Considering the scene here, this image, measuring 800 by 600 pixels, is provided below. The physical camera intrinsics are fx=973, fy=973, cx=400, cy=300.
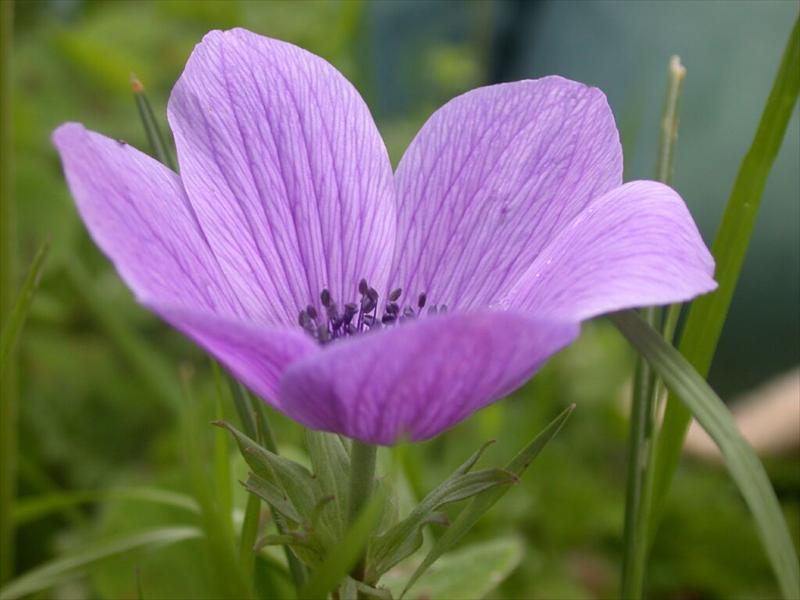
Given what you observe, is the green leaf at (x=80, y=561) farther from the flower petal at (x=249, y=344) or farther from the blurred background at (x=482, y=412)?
the flower petal at (x=249, y=344)

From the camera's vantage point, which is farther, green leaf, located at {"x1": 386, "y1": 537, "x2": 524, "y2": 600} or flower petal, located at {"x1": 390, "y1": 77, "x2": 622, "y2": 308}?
green leaf, located at {"x1": 386, "y1": 537, "x2": 524, "y2": 600}

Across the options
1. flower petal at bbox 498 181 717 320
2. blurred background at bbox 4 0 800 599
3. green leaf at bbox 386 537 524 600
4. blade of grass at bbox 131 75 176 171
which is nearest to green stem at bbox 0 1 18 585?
blurred background at bbox 4 0 800 599

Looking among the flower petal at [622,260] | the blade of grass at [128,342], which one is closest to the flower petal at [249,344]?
the flower petal at [622,260]

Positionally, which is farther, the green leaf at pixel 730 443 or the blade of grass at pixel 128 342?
the blade of grass at pixel 128 342

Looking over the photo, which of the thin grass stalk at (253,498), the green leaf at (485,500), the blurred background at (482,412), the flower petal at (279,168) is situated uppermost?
the flower petal at (279,168)

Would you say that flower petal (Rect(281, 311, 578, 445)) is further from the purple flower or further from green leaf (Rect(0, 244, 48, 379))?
green leaf (Rect(0, 244, 48, 379))

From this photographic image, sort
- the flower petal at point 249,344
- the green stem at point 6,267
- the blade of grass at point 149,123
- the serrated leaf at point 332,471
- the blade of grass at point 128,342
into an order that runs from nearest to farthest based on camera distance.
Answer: the flower petal at point 249,344 → the serrated leaf at point 332,471 → the blade of grass at point 149,123 → the green stem at point 6,267 → the blade of grass at point 128,342

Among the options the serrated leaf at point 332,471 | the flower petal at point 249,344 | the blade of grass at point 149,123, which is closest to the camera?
the flower petal at point 249,344
